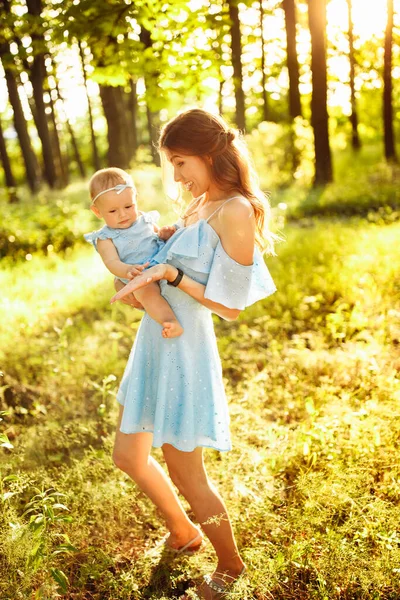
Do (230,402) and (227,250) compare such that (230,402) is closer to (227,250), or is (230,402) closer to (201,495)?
(201,495)

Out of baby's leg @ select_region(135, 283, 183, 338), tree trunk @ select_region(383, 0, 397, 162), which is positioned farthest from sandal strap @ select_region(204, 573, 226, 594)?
tree trunk @ select_region(383, 0, 397, 162)

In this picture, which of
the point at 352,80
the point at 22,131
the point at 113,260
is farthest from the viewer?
the point at 352,80

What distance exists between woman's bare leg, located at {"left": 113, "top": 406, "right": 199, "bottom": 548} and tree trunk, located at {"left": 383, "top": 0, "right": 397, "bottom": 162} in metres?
17.0

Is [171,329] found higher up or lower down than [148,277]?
lower down

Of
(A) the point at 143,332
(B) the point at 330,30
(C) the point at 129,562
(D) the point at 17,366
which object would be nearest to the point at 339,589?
(C) the point at 129,562

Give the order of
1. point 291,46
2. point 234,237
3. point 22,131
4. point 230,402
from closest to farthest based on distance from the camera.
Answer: point 234,237 < point 230,402 < point 291,46 < point 22,131

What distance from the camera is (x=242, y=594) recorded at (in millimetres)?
2611

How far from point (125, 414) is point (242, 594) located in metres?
1.02

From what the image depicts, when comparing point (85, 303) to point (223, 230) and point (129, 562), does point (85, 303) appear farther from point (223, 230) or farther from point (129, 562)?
point (223, 230)

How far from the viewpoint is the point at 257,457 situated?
354 cm

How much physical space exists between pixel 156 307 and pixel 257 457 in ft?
4.96

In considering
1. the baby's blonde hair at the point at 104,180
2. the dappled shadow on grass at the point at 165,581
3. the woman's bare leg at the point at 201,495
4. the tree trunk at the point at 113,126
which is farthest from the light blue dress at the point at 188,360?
the tree trunk at the point at 113,126

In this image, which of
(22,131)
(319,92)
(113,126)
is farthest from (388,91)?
(22,131)

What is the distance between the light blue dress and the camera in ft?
8.27
